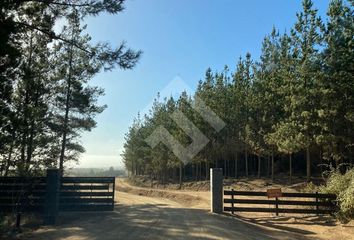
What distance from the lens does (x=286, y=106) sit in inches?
1261

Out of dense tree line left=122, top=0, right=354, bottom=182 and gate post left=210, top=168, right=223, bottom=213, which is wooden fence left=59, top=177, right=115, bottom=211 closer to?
gate post left=210, top=168, right=223, bottom=213

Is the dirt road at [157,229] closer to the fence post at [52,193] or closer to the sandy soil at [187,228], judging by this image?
the sandy soil at [187,228]

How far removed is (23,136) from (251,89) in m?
28.5

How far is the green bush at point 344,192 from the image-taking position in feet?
52.5

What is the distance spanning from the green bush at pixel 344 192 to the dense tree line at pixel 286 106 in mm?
8006

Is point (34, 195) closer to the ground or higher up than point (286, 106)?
closer to the ground

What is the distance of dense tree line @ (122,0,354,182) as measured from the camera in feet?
87.0

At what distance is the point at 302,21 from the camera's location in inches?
1169

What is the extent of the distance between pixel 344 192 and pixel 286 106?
16.0 m

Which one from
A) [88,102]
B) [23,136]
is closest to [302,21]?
[88,102]

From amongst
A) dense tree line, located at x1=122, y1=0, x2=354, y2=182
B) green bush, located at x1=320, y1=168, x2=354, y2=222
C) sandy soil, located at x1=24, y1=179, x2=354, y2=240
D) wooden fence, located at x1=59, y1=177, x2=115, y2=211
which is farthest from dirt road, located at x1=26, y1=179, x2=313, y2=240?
dense tree line, located at x1=122, y1=0, x2=354, y2=182

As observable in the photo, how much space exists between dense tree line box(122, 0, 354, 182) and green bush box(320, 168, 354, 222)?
26.3 ft

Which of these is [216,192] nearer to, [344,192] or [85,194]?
[344,192]

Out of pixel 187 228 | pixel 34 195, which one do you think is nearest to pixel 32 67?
pixel 34 195
